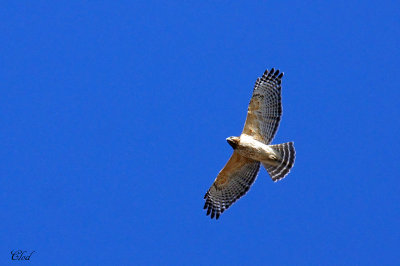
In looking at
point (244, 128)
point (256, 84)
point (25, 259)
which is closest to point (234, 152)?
point (244, 128)

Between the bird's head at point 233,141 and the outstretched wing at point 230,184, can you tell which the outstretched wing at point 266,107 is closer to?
the bird's head at point 233,141

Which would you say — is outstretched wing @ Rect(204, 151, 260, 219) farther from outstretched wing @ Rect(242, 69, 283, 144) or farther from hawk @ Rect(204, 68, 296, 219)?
outstretched wing @ Rect(242, 69, 283, 144)

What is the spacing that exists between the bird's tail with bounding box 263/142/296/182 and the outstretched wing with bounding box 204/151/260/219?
0.52 meters

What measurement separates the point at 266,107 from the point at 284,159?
38.8 inches

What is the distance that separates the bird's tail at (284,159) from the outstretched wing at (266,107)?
27 centimetres

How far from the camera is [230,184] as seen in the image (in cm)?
1243

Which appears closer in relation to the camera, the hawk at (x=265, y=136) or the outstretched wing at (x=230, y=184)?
the hawk at (x=265, y=136)

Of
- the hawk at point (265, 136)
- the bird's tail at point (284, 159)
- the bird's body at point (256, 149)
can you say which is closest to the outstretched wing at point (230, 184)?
the hawk at point (265, 136)

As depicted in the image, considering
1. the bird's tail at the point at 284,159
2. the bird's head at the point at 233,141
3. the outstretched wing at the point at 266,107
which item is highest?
the outstretched wing at the point at 266,107

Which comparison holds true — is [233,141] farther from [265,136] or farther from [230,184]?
[230,184]

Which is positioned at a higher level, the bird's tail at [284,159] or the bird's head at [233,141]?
the bird's head at [233,141]

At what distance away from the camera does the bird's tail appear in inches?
467

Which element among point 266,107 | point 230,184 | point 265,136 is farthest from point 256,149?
point 230,184

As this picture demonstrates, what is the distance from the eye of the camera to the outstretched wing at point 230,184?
12.3 metres
